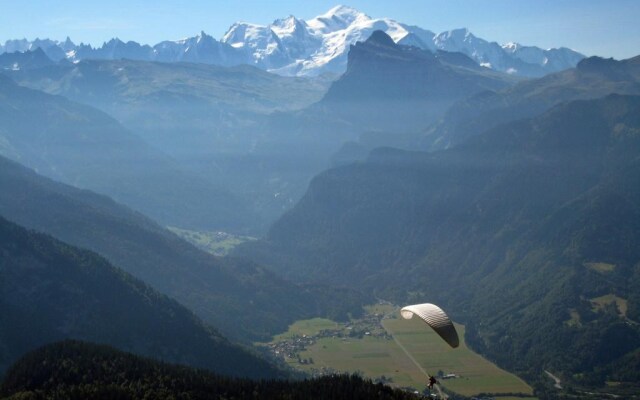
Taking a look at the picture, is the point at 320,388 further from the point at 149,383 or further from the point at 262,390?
the point at 149,383

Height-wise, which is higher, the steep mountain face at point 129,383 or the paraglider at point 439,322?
the paraglider at point 439,322

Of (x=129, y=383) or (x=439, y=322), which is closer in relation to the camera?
(x=439, y=322)

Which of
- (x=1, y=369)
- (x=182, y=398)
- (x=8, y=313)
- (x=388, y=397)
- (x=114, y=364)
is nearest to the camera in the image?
(x=388, y=397)

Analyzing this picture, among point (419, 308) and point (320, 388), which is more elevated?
point (419, 308)

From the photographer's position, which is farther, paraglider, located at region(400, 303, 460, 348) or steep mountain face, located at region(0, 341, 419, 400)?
steep mountain face, located at region(0, 341, 419, 400)

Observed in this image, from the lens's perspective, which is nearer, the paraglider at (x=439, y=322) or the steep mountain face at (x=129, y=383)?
Answer: the paraglider at (x=439, y=322)

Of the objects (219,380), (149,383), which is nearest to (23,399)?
(149,383)

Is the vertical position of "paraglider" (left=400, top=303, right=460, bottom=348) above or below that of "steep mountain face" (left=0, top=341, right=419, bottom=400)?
above

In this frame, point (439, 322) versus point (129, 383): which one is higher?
point (439, 322)
